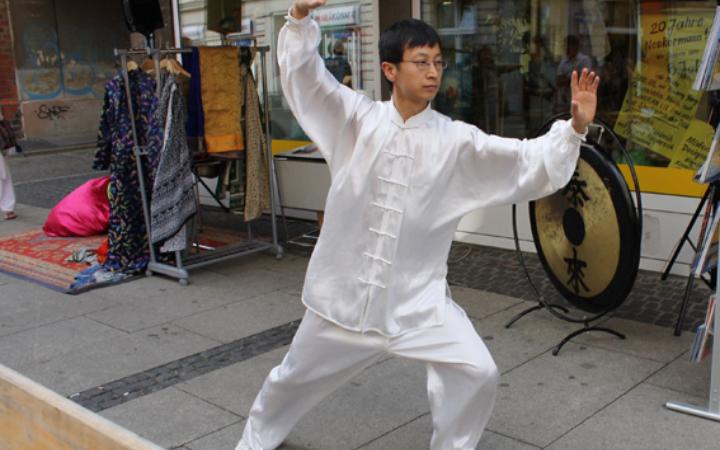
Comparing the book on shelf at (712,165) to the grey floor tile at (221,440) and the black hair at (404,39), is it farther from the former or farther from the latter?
the grey floor tile at (221,440)

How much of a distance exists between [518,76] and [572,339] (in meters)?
2.86

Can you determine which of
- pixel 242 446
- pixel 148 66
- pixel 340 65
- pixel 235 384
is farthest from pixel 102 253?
pixel 242 446

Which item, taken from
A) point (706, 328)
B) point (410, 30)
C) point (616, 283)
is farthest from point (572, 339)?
point (410, 30)

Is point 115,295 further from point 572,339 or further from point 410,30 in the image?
point 410,30

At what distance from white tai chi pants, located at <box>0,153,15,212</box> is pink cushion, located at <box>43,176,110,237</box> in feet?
3.60

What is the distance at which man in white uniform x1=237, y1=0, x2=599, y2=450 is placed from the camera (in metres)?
3.12

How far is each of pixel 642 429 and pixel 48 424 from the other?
259 centimetres

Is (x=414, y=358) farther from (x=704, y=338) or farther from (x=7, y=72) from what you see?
(x=7, y=72)

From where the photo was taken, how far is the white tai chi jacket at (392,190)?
3.18 meters

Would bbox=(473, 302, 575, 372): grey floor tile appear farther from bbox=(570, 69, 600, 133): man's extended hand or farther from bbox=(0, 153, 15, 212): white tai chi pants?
bbox=(0, 153, 15, 212): white tai chi pants

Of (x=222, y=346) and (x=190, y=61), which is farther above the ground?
(x=190, y=61)

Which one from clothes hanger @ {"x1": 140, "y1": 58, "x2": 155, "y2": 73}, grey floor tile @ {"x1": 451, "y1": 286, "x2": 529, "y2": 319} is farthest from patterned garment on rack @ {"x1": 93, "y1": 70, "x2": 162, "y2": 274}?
grey floor tile @ {"x1": 451, "y1": 286, "x2": 529, "y2": 319}

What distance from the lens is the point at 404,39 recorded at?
123 inches

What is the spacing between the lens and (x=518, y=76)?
709 centimetres
